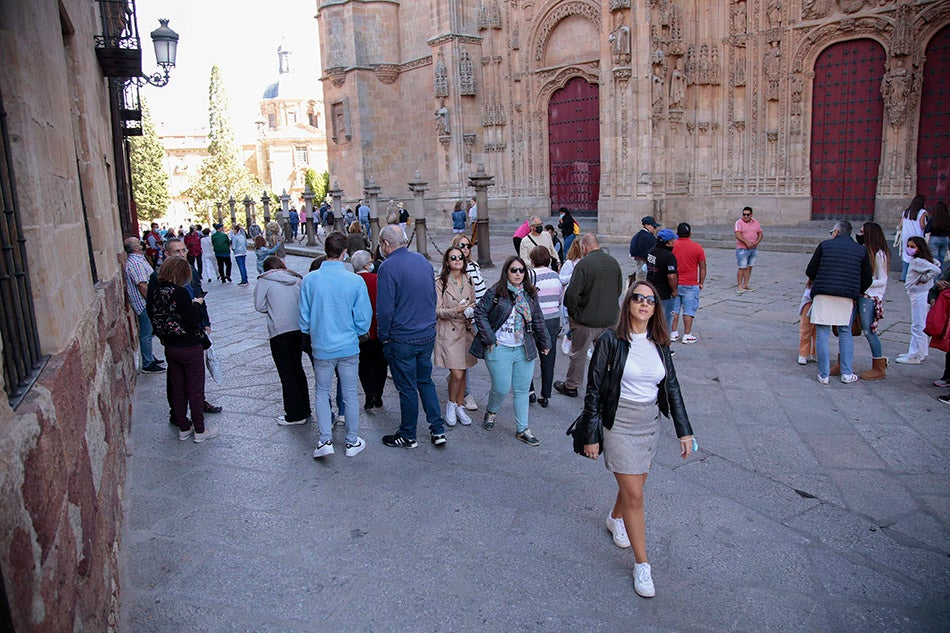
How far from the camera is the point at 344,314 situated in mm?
5180

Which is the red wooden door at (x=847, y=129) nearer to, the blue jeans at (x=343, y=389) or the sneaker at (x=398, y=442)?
the sneaker at (x=398, y=442)

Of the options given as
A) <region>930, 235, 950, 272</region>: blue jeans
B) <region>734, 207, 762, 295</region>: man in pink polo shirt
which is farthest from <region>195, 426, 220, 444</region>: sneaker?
<region>930, 235, 950, 272</region>: blue jeans

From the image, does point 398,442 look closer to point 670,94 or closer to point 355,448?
point 355,448

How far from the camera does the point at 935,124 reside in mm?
15477

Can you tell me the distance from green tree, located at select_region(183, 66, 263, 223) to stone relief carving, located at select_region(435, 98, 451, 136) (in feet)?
131

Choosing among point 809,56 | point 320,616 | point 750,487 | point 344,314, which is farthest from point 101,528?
point 809,56

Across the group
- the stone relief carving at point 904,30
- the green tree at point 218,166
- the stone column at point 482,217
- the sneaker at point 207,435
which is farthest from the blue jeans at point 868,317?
the green tree at point 218,166

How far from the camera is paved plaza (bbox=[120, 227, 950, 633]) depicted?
3438 mm

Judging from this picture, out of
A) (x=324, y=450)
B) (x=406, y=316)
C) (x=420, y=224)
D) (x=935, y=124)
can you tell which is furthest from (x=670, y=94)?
(x=324, y=450)

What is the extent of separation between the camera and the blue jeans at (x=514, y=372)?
18.0 feet

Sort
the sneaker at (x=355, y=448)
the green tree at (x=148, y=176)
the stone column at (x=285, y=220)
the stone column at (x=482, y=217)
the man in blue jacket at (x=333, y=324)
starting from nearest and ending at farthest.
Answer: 1. the man in blue jacket at (x=333, y=324)
2. the sneaker at (x=355, y=448)
3. the stone column at (x=482, y=217)
4. the stone column at (x=285, y=220)
5. the green tree at (x=148, y=176)

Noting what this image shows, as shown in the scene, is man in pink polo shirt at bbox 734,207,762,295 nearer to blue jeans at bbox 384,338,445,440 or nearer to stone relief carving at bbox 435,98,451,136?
blue jeans at bbox 384,338,445,440

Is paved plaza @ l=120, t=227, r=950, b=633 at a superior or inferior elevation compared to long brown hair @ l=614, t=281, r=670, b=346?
inferior

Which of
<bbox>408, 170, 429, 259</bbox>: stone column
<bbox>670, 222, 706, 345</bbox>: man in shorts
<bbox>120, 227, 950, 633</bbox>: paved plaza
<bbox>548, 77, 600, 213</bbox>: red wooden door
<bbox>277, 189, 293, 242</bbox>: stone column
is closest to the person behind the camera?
<bbox>120, 227, 950, 633</bbox>: paved plaza
